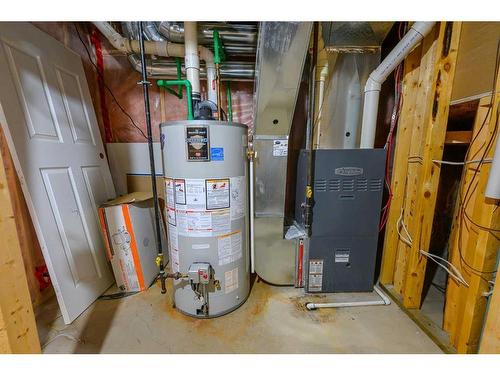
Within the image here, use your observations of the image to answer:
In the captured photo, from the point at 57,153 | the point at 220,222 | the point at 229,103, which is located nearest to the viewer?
the point at 220,222

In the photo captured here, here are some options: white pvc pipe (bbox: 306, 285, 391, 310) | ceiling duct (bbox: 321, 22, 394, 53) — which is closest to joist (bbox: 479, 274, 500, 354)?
white pvc pipe (bbox: 306, 285, 391, 310)

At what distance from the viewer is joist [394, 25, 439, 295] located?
53.7 inches

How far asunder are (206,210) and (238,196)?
0.22m

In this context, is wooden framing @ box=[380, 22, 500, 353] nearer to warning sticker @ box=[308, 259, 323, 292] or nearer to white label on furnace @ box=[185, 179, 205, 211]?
warning sticker @ box=[308, 259, 323, 292]

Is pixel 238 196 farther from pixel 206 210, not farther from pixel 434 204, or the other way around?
pixel 434 204

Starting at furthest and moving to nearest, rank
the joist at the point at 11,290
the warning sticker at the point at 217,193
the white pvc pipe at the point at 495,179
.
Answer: the warning sticker at the point at 217,193
the white pvc pipe at the point at 495,179
the joist at the point at 11,290

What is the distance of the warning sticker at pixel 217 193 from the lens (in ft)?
4.28

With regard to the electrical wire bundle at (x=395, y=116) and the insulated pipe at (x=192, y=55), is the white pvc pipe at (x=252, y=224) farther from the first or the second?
the electrical wire bundle at (x=395, y=116)

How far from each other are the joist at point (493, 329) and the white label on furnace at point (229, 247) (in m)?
1.20

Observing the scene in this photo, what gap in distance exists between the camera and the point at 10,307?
0.74 metres

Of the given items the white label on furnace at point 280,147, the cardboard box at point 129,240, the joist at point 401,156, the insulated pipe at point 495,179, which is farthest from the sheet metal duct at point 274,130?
the insulated pipe at point 495,179

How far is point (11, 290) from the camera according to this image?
745 mm

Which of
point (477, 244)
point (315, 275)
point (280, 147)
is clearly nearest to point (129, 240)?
point (280, 147)

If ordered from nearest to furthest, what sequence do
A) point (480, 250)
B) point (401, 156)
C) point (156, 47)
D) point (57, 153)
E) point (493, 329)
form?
point (493, 329) → point (480, 250) → point (57, 153) → point (401, 156) → point (156, 47)
